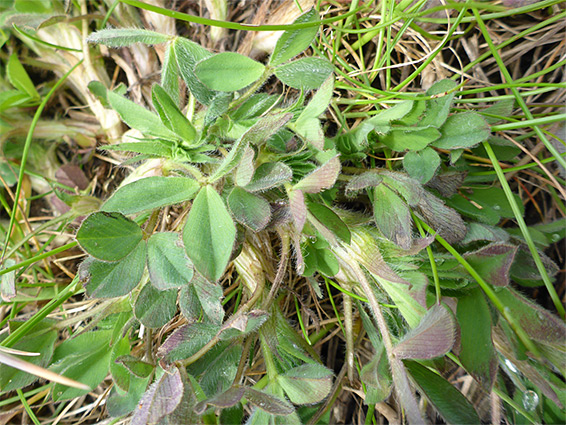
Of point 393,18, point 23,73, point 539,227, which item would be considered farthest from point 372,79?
point 23,73

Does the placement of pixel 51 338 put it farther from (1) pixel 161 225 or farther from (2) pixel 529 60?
(2) pixel 529 60

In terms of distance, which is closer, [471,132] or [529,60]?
[471,132]

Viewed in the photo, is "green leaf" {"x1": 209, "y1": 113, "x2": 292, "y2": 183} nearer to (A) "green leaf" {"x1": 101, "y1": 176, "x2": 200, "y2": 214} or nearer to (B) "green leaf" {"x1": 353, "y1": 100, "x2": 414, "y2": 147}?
(A) "green leaf" {"x1": 101, "y1": 176, "x2": 200, "y2": 214}

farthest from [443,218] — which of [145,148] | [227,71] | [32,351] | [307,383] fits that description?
[32,351]

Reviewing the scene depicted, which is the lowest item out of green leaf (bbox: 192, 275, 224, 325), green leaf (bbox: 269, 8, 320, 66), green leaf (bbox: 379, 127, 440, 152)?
green leaf (bbox: 192, 275, 224, 325)

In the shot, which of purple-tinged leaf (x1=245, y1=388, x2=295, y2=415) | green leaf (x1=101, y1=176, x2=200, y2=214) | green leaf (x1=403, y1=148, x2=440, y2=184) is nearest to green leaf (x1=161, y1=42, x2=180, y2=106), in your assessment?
green leaf (x1=101, y1=176, x2=200, y2=214)

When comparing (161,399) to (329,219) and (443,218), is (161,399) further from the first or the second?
(443,218)

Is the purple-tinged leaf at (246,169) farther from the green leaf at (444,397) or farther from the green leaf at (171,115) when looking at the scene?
the green leaf at (444,397)
